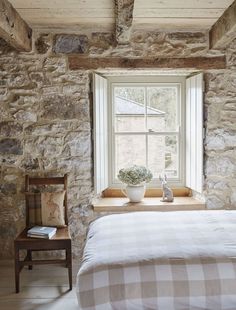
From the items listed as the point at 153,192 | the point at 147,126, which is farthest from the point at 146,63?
the point at 153,192

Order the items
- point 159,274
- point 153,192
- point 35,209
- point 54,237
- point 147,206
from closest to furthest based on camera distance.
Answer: point 159,274
point 54,237
point 35,209
point 147,206
point 153,192

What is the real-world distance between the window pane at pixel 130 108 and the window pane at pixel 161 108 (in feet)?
0.30

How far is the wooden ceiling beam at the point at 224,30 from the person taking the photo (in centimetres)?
315

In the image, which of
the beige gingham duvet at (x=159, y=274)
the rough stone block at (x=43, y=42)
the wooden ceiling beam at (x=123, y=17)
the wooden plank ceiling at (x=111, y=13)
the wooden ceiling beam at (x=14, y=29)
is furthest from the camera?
the rough stone block at (x=43, y=42)

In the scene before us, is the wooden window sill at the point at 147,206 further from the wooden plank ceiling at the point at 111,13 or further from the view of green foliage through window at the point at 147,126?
the wooden plank ceiling at the point at 111,13

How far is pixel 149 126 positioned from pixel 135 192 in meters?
0.82

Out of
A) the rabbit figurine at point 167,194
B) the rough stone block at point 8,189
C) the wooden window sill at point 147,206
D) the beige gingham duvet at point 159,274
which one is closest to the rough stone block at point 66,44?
the rough stone block at point 8,189

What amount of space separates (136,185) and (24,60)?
68.0 inches

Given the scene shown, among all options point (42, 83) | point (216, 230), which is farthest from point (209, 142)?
point (42, 83)

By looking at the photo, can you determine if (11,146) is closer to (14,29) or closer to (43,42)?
(43,42)

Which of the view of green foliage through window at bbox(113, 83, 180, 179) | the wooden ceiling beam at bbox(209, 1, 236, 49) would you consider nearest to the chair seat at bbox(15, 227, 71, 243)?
the view of green foliage through window at bbox(113, 83, 180, 179)

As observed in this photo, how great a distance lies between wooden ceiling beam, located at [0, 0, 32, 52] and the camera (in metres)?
2.95

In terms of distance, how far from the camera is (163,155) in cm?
445

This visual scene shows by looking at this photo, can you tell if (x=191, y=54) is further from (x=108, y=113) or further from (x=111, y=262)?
(x=111, y=262)
